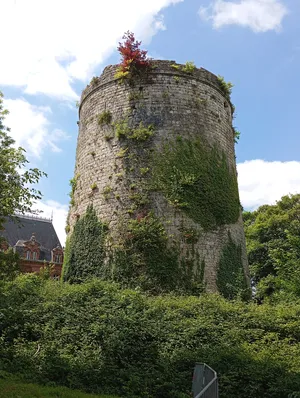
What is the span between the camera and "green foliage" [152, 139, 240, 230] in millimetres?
14148

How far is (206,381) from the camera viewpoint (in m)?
5.29

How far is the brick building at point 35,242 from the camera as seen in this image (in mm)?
33156

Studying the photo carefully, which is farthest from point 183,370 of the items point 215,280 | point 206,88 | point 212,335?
point 206,88

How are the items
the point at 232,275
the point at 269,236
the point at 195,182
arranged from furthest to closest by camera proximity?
the point at 269,236 → the point at 195,182 → the point at 232,275

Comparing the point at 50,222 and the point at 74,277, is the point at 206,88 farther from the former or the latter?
the point at 50,222

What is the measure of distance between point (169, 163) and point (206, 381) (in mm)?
9946

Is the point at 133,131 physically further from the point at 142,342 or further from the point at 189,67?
the point at 142,342

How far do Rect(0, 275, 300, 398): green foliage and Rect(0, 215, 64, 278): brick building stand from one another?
2214 centimetres

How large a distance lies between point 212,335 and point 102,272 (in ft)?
17.4

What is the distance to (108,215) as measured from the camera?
47.2 ft

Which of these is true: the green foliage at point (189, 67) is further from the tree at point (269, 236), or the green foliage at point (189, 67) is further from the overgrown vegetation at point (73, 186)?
the tree at point (269, 236)

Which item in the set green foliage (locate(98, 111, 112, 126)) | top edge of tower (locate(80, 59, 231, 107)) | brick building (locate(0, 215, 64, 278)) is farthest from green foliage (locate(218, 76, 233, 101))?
brick building (locate(0, 215, 64, 278))

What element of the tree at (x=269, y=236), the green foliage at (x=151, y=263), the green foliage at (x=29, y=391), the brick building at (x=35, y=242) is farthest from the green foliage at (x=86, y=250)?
the brick building at (x=35, y=242)

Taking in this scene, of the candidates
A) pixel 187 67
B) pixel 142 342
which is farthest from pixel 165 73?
pixel 142 342
